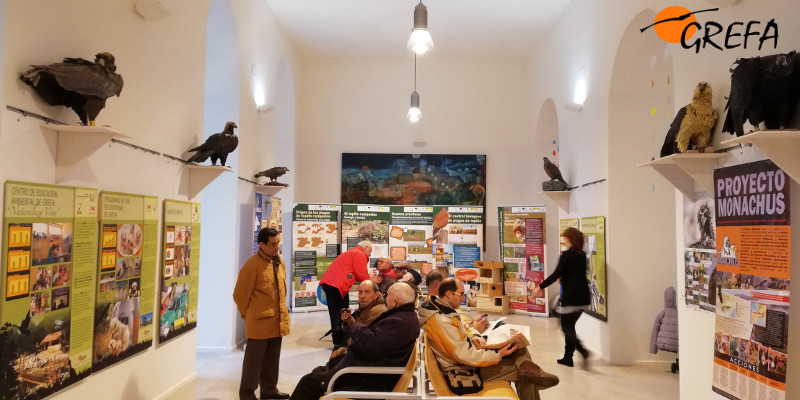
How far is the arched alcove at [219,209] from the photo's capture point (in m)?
7.12

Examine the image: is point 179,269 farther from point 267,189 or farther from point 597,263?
point 597,263

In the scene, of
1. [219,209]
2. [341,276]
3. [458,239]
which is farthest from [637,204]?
[219,209]

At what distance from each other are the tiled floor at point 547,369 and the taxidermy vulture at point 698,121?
256 cm

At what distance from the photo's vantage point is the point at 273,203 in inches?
348

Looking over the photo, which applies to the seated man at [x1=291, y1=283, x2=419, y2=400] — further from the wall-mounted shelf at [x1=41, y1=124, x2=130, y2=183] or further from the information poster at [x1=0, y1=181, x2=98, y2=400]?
the wall-mounted shelf at [x1=41, y1=124, x2=130, y2=183]

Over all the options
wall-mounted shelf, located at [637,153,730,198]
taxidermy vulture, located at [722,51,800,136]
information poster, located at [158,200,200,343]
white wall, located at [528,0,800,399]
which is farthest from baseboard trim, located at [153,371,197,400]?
taxidermy vulture, located at [722,51,800,136]

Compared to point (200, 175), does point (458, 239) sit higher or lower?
lower

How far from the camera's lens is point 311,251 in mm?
10688

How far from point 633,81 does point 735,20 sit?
→ 2975 mm

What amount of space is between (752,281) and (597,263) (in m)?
3.61

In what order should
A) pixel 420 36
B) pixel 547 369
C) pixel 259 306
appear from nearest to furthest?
pixel 259 306 < pixel 420 36 < pixel 547 369

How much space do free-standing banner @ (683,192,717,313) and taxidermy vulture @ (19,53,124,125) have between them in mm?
4334

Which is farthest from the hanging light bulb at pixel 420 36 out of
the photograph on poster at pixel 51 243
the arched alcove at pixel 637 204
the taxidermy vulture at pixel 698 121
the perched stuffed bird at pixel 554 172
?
the perched stuffed bird at pixel 554 172

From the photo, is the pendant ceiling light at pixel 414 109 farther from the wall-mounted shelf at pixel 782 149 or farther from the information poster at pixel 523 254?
the wall-mounted shelf at pixel 782 149
